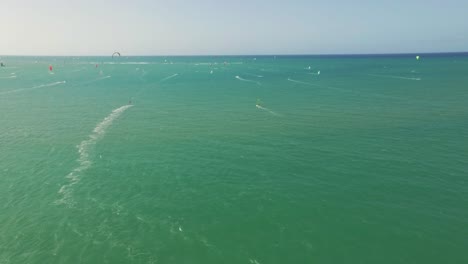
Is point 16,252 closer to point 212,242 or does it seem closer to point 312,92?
point 212,242

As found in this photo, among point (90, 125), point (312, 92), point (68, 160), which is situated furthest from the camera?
point (312, 92)

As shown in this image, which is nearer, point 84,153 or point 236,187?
point 236,187

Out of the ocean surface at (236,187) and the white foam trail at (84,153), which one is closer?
the ocean surface at (236,187)

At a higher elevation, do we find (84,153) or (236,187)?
(84,153)

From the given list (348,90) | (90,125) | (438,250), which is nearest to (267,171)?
(438,250)

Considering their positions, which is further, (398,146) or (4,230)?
(398,146)
